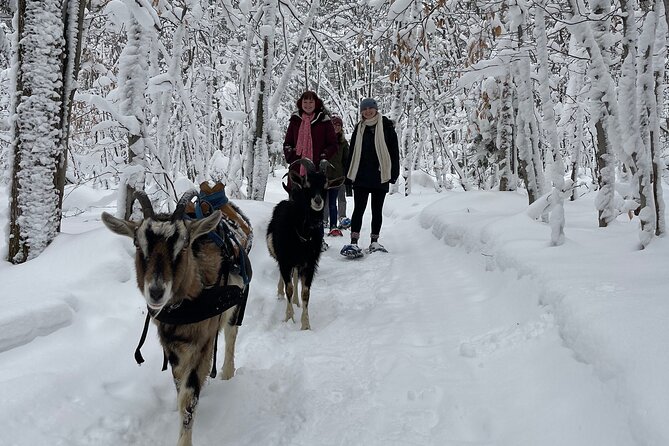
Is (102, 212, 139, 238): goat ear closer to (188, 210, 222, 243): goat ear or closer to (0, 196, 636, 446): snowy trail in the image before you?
(188, 210, 222, 243): goat ear

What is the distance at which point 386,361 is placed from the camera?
12.3ft

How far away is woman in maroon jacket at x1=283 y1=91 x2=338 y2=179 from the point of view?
24.1 ft

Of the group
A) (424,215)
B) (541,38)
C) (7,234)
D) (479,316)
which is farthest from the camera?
(424,215)

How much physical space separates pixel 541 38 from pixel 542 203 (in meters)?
2.13

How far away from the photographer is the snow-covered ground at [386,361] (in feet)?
8.29

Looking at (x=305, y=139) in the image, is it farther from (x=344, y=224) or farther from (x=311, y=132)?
(x=344, y=224)

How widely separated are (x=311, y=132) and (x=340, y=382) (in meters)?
4.73

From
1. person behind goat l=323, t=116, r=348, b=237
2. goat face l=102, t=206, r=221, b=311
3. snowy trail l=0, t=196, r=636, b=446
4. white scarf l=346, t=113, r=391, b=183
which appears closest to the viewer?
goat face l=102, t=206, r=221, b=311

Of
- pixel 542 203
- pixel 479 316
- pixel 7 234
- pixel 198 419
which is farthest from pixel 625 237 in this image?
pixel 7 234

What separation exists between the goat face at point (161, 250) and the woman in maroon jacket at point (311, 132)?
4.72 meters

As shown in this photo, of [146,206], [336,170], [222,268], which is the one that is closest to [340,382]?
[222,268]

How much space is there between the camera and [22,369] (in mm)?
2916

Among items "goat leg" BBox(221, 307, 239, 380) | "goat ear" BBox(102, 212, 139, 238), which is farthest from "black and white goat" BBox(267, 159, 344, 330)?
"goat ear" BBox(102, 212, 139, 238)

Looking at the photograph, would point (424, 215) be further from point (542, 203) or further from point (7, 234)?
point (7, 234)
